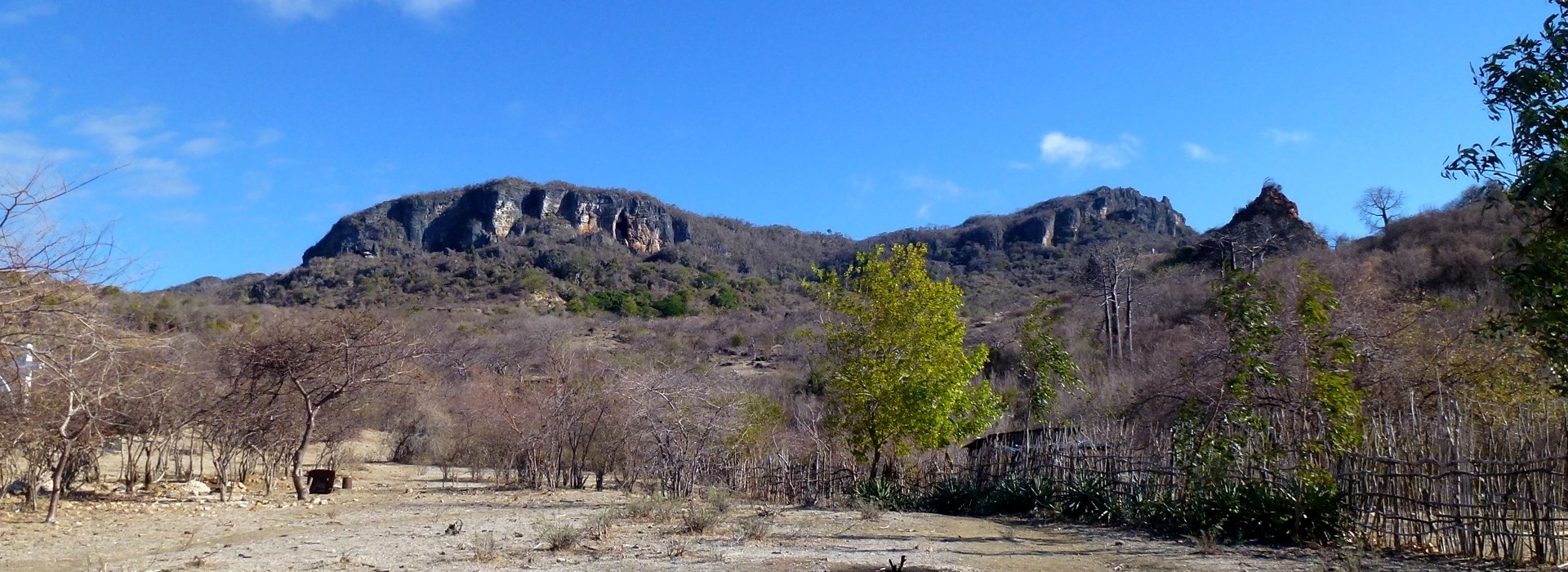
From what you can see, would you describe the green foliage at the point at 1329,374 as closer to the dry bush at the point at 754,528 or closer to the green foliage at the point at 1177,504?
Result: the green foliage at the point at 1177,504

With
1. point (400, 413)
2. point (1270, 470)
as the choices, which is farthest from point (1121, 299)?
point (1270, 470)

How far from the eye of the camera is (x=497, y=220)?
81.1 metres

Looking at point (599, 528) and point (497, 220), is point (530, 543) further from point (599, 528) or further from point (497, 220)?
point (497, 220)

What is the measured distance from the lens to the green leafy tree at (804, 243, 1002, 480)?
18.5 meters

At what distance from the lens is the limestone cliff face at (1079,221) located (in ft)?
262

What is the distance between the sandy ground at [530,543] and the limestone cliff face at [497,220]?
65.5m

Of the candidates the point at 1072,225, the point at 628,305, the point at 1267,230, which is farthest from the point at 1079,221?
the point at 1267,230

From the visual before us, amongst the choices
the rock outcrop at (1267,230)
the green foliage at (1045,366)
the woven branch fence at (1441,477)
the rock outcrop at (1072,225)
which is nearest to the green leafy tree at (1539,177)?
the woven branch fence at (1441,477)

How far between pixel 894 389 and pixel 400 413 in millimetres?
17530

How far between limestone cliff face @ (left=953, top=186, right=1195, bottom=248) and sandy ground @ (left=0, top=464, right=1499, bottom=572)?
218 feet

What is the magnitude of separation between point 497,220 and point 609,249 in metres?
9.58

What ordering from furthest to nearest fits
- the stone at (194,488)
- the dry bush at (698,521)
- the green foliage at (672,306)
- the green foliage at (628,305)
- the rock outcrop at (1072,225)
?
the rock outcrop at (1072,225) → the green foliage at (672,306) → the green foliage at (628,305) → the stone at (194,488) → the dry bush at (698,521)

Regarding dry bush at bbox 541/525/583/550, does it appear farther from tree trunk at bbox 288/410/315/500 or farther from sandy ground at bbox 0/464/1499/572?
tree trunk at bbox 288/410/315/500

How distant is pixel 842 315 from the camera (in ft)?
65.5
